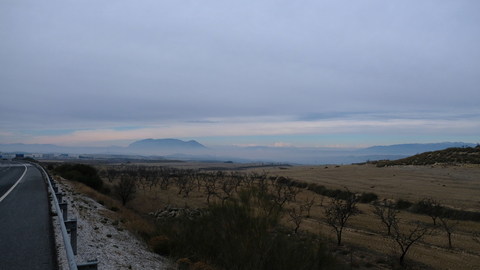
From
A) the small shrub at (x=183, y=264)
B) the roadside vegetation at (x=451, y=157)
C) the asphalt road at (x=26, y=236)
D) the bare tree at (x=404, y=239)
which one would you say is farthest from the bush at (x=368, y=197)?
the asphalt road at (x=26, y=236)

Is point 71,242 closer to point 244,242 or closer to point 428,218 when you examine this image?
point 244,242

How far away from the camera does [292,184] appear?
5716 cm

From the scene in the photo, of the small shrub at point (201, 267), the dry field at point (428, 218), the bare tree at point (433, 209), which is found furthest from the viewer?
the bare tree at point (433, 209)

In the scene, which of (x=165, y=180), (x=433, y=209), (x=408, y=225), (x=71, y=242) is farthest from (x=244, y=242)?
(x=165, y=180)

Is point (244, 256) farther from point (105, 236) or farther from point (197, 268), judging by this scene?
point (105, 236)

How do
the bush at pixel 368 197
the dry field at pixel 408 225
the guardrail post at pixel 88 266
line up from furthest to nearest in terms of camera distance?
1. the bush at pixel 368 197
2. the dry field at pixel 408 225
3. the guardrail post at pixel 88 266

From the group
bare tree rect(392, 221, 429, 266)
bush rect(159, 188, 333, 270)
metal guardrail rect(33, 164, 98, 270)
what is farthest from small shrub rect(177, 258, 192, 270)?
bare tree rect(392, 221, 429, 266)

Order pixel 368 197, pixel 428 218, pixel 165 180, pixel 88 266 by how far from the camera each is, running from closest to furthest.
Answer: pixel 88 266
pixel 428 218
pixel 368 197
pixel 165 180

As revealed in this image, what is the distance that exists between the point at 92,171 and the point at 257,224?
137 feet

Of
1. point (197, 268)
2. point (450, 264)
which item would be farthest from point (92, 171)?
point (450, 264)

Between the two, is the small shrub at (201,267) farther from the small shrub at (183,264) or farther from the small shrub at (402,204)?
the small shrub at (402,204)

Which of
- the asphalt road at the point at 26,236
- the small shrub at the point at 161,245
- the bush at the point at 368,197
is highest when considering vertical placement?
the asphalt road at the point at 26,236

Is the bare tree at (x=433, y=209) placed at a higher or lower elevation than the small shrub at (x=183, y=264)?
lower

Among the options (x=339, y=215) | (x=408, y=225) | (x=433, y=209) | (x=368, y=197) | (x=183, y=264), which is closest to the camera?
(x=183, y=264)
